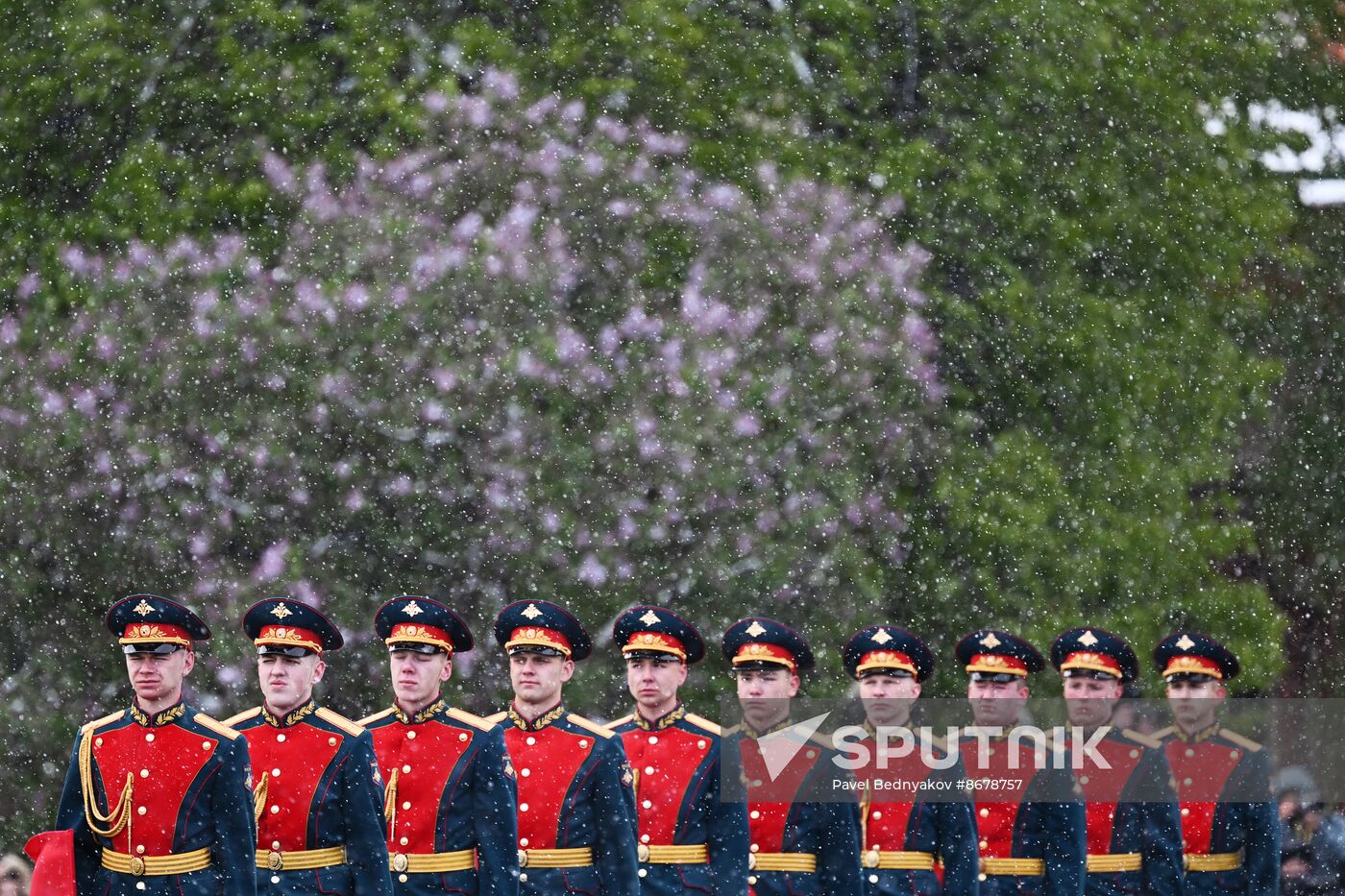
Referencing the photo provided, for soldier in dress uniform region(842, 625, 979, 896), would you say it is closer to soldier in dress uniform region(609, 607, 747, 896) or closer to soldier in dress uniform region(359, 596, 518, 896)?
soldier in dress uniform region(609, 607, 747, 896)

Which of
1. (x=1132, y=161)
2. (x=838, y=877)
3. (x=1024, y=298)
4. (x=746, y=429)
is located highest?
(x=1132, y=161)

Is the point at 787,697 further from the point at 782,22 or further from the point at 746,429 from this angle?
the point at 782,22

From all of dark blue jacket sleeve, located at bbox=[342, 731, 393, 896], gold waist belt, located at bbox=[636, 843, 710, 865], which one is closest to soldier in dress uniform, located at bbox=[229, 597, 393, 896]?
dark blue jacket sleeve, located at bbox=[342, 731, 393, 896]

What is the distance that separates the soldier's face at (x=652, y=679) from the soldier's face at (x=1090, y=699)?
2028 mm

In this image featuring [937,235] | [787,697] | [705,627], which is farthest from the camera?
[937,235]

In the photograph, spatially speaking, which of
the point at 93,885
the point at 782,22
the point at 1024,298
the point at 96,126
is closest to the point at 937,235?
the point at 1024,298

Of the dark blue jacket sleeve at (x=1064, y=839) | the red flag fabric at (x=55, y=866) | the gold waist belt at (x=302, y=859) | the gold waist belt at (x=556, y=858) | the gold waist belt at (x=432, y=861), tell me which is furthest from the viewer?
the dark blue jacket sleeve at (x=1064, y=839)

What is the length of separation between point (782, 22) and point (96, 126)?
4058 mm

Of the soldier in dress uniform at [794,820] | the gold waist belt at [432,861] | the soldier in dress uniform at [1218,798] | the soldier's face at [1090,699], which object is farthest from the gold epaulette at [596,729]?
the soldier in dress uniform at [1218,798]

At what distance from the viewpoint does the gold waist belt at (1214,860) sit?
895 centimetres

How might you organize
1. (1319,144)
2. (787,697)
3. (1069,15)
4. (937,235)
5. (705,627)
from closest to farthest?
(787,697) < (705,627) < (937,235) < (1069,15) < (1319,144)

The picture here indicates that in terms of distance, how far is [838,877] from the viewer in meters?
7.40

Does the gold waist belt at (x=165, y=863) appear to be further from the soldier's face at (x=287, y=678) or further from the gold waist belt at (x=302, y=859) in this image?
the soldier's face at (x=287, y=678)

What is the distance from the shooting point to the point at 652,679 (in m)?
7.62
